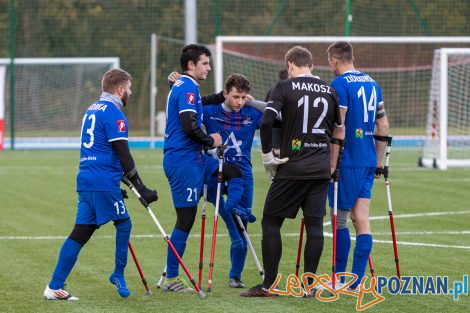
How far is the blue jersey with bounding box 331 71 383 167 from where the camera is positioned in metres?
9.55

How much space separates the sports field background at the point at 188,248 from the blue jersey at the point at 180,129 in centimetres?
119

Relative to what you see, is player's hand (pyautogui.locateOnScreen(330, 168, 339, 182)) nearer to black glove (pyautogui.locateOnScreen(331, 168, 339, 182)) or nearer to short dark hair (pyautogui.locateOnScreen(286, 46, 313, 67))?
black glove (pyautogui.locateOnScreen(331, 168, 339, 182))

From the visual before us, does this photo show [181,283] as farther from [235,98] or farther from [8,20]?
[8,20]

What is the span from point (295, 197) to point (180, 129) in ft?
4.02

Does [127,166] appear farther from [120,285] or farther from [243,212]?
[243,212]

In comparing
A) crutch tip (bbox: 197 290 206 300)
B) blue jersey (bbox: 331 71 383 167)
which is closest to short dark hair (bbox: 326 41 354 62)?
blue jersey (bbox: 331 71 383 167)

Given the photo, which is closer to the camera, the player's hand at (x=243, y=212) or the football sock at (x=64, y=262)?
the football sock at (x=64, y=262)

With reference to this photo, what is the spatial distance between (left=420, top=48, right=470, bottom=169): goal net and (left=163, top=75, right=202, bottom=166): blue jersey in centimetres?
1433

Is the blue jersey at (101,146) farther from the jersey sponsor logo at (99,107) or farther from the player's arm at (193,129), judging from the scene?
the player's arm at (193,129)

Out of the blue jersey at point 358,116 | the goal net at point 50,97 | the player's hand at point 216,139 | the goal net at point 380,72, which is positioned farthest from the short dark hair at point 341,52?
the goal net at point 50,97

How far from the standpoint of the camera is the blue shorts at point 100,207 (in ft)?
29.9

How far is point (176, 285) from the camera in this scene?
9.70m

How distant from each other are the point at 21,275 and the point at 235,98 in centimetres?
268

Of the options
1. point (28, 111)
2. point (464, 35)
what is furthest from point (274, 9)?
point (28, 111)
